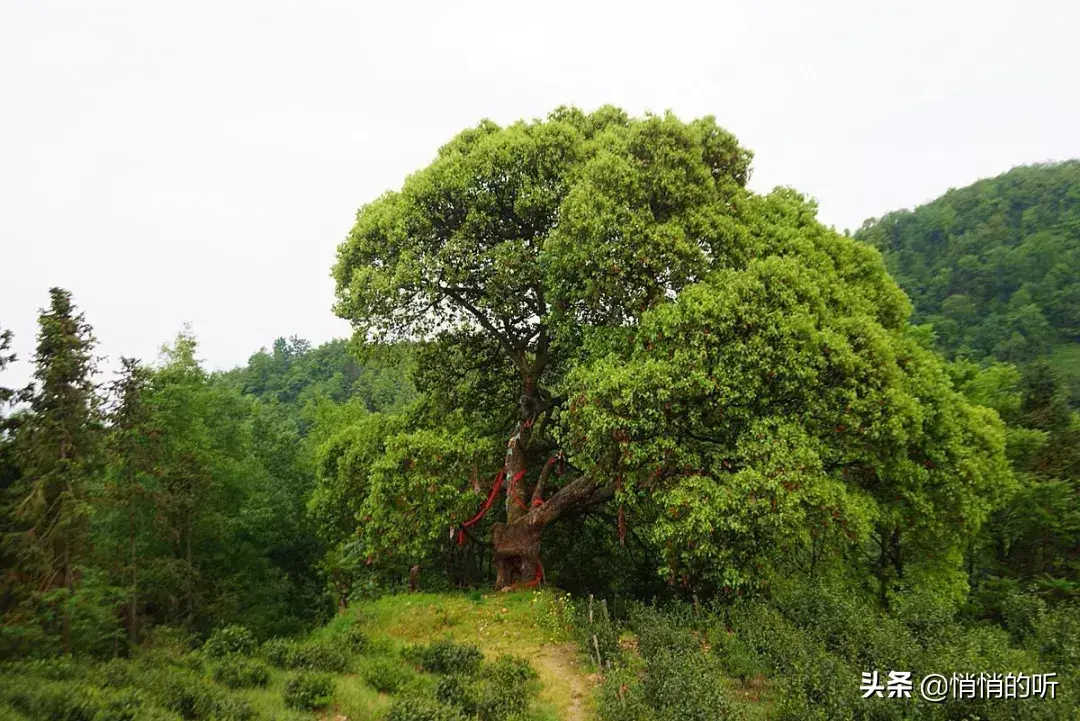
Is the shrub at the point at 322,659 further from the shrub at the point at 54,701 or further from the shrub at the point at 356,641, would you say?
the shrub at the point at 54,701

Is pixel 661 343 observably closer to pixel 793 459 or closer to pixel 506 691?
pixel 793 459

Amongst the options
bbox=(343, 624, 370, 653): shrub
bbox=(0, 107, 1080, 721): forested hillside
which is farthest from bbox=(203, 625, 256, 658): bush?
bbox=(343, 624, 370, 653): shrub

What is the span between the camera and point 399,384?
332 ft

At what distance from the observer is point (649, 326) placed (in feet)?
46.3

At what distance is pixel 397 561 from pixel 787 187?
18.3 meters

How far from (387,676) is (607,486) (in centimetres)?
723

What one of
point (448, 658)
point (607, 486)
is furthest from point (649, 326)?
point (448, 658)

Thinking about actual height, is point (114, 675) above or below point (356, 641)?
above

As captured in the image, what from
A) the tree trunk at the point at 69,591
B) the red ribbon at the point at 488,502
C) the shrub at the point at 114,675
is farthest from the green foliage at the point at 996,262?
the tree trunk at the point at 69,591

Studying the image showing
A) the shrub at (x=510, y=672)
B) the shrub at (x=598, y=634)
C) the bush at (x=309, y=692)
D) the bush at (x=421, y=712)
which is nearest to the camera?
the bush at (x=421, y=712)

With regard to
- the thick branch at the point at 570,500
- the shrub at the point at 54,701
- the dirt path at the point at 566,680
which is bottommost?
the dirt path at the point at 566,680

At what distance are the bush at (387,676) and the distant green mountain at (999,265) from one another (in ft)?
271

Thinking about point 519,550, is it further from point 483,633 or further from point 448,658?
point 448,658

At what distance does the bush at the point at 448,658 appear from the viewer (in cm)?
1241
